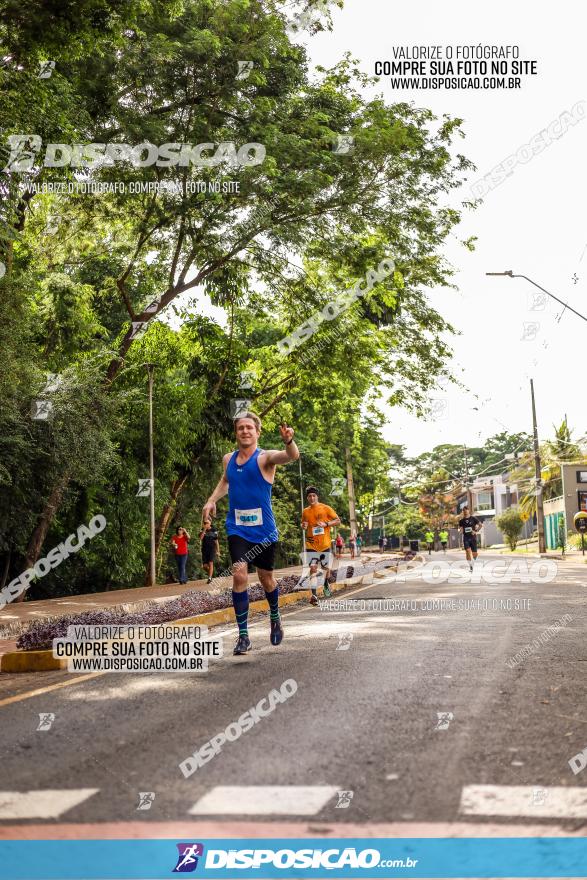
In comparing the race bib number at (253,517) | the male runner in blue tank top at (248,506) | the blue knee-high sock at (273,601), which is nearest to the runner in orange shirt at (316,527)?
the blue knee-high sock at (273,601)

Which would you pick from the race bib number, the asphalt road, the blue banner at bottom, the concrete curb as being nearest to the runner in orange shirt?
the concrete curb

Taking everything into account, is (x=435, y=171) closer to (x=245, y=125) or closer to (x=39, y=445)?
(x=245, y=125)

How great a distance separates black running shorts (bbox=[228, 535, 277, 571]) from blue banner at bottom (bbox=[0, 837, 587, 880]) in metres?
4.88

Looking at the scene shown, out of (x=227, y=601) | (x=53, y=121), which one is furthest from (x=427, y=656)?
(x=53, y=121)

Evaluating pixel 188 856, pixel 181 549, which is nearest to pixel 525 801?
pixel 188 856

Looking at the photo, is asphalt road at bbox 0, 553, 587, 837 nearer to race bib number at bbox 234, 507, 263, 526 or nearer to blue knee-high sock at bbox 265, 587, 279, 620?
blue knee-high sock at bbox 265, 587, 279, 620

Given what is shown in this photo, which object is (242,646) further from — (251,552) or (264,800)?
(264,800)

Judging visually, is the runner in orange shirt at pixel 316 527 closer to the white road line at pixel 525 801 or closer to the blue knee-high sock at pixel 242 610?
the blue knee-high sock at pixel 242 610

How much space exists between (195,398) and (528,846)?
2713cm

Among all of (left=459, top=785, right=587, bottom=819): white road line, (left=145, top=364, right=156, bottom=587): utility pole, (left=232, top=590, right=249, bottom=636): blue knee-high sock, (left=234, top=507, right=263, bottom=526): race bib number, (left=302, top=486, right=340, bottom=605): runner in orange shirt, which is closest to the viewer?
(left=459, top=785, right=587, bottom=819): white road line

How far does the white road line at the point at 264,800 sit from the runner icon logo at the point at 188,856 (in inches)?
12.2

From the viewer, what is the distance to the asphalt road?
12.3 ft

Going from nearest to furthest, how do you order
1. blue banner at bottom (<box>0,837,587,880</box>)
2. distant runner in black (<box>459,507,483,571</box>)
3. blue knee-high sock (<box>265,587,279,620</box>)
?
blue banner at bottom (<box>0,837,587,880</box>) < blue knee-high sock (<box>265,587,279,620</box>) < distant runner in black (<box>459,507,483,571</box>)

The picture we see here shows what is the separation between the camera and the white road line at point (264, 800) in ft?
12.4
